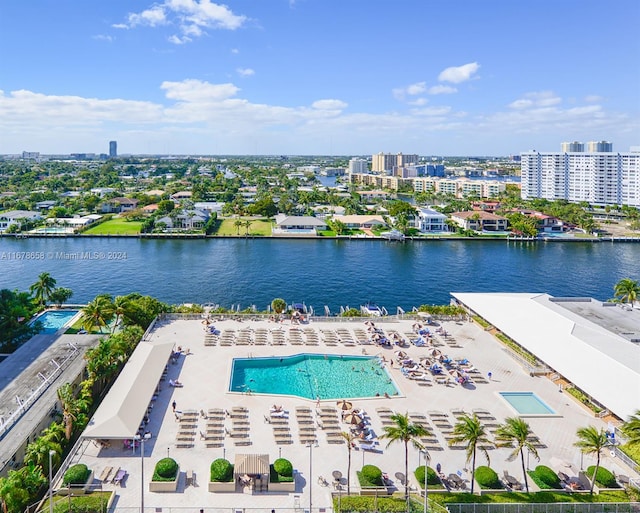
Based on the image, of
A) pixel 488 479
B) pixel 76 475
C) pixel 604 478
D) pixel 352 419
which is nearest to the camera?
pixel 76 475

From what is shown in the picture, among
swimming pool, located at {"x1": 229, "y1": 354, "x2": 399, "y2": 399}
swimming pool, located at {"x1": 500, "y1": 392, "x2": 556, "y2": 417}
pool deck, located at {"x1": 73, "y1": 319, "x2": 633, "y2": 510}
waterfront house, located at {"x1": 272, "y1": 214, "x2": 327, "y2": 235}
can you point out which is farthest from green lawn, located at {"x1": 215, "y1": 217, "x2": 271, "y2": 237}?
swimming pool, located at {"x1": 500, "y1": 392, "x2": 556, "y2": 417}

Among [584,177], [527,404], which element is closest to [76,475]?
[527,404]

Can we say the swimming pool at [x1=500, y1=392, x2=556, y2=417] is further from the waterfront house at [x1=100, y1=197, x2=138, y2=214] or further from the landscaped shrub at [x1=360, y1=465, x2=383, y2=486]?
the waterfront house at [x1=100, y1=197, x2=138, y2=214]

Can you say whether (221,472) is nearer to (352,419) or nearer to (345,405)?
(352,419)

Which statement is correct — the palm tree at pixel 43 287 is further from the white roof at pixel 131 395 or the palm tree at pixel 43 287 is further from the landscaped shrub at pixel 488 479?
the landscaped shrub at pixel 488 479

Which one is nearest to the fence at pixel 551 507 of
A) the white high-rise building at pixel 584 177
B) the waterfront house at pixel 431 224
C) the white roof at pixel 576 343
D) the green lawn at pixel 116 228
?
the white roof at pixel 576 343

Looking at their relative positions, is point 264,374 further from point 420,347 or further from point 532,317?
point 532,317
